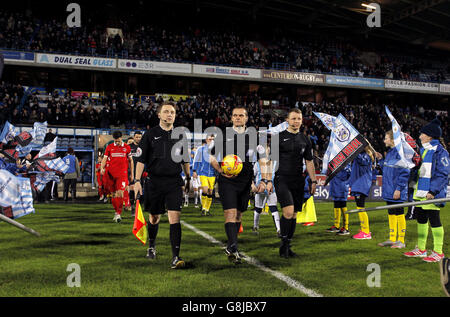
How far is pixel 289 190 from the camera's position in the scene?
6.04m

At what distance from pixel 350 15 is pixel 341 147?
104ft

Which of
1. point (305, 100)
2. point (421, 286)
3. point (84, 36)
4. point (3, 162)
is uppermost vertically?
point (84, 36)

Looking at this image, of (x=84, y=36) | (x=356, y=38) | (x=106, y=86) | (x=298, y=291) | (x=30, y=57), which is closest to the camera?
(x=298, y=291)

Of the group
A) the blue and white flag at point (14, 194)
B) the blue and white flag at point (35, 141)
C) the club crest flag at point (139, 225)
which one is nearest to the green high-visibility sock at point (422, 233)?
Answer: the club crest flag at point (139, 225)

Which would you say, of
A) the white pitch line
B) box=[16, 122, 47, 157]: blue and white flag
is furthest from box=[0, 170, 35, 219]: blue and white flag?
box=[16, 122, 47, 157]: blue and white flag

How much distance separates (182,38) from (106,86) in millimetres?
7384

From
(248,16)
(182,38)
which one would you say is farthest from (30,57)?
(248,16)

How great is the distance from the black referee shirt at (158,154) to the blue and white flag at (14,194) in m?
1.81

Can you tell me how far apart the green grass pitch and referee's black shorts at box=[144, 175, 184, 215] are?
2.57 feet

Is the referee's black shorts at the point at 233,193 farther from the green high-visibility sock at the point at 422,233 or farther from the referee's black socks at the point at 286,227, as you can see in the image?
the green high-visibility sock at the point at 422,233

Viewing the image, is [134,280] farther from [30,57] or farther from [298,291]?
[30,57]

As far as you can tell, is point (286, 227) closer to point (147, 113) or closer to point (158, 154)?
point (158, 154)
